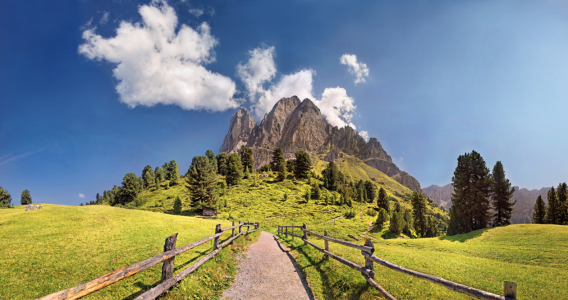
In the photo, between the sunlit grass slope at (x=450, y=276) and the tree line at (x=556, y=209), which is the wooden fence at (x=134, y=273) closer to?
the sunlit grass slope at (x=450, y=276)

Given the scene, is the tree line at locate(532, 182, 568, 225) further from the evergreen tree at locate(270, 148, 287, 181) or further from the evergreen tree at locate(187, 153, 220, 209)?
the evergreen tree at locate(270, 148, 287, 181)

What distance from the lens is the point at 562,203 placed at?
35062mm

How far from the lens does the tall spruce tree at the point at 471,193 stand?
3869 centimetres

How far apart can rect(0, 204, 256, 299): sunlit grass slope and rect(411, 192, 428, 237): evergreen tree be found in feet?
192

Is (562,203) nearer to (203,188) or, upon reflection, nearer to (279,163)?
(203,188)

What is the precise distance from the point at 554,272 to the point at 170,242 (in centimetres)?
2217

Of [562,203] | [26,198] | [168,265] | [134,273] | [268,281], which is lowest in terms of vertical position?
[26,198]

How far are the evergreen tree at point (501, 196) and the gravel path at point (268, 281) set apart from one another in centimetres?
4707

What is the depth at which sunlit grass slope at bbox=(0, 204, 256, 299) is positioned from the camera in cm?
738

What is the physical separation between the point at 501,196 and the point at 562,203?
340 inches

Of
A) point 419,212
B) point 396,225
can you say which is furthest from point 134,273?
point 419,212

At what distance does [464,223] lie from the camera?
41.7m

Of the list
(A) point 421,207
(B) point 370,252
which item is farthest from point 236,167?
(B) point 370,252

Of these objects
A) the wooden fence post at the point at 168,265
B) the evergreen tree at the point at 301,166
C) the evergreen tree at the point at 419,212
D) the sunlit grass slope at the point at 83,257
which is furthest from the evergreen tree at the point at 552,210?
the evergreen tree at the point at 301,166
